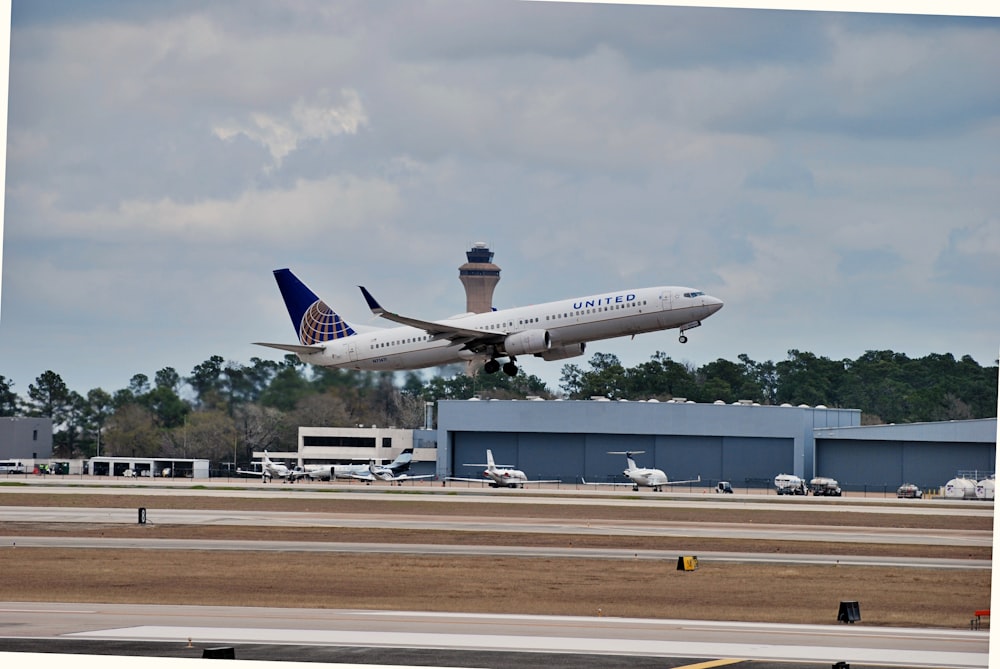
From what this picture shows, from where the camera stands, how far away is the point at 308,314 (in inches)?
3684

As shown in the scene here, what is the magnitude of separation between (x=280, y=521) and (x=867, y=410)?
414ft

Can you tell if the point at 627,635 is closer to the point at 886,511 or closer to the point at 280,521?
the point at 280,521

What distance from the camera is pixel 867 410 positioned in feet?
590

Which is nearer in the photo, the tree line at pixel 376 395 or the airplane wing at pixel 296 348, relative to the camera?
the airplane wing at pixel 296 348

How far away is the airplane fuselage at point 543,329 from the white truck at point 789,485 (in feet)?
128

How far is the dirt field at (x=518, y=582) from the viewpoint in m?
38.8

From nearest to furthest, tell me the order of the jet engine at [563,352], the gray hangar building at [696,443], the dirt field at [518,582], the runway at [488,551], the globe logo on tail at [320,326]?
the dirt field at [518,582] → the runway at [488,551] → the jet engine at [563,352] → the globe logo on tail at [320,326] → the gray hangar building at [696,443]

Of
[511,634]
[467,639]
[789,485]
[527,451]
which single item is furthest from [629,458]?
[467,639]

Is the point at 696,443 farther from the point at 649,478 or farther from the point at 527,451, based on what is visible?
the point at 649,478

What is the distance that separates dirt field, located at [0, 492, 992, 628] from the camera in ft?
127

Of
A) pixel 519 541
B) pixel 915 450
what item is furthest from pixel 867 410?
pixel 519 541

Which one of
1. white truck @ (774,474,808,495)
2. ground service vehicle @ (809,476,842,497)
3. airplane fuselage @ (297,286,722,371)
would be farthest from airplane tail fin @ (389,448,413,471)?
airplane fuselage @ (297,286,722,371)

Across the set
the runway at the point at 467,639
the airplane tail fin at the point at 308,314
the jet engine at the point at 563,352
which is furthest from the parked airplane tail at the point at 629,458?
the runway at the point at 467,639

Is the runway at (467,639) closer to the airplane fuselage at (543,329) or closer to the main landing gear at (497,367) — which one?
the airplane fuselage at (543,329)
